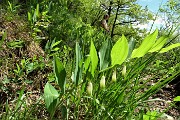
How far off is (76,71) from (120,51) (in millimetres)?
166

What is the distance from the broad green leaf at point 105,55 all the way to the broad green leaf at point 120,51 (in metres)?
0.14

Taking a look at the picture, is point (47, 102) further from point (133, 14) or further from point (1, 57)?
point (133, 14)

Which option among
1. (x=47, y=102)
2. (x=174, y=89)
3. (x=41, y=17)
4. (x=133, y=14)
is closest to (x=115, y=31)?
(x=133, y=14)

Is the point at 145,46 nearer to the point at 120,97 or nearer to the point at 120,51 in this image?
Result: the point at 120,51

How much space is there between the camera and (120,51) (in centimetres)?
62

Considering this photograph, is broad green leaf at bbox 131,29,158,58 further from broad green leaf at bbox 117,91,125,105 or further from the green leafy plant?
broad green leaf at bbox 117,91,125,105

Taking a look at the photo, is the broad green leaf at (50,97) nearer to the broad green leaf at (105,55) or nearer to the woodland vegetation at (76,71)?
the woodland vegetation at (76,71)

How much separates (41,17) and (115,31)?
70.2ft

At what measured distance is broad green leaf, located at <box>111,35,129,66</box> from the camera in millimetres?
614

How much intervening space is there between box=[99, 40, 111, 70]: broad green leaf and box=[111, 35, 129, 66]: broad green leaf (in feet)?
0.45

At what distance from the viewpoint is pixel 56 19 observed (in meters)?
2.59

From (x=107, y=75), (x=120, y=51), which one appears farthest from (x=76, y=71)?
(x=107, y=75)

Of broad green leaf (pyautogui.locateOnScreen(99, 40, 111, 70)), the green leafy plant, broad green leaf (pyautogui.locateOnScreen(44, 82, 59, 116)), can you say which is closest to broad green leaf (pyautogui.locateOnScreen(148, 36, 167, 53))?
the green leafy plant

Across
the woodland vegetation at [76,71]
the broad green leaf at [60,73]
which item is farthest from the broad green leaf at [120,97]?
the broad green leaf at [60,73]
